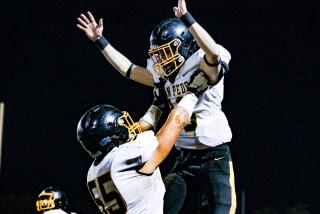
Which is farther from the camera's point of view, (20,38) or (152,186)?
(20,38)

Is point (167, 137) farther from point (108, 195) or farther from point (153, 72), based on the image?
point (153, 72)

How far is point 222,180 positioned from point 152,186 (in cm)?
72

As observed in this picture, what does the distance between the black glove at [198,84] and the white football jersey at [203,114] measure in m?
0.27

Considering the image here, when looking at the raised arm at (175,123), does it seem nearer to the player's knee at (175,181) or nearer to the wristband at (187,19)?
the wristband at (187,19)

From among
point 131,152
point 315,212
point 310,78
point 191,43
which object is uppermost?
point 191,43

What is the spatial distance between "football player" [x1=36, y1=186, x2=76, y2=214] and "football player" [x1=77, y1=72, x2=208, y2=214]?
376 cm

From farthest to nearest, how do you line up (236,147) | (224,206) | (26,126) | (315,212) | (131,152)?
(26,126)
(236,147)
(315,212)
(224,206)
(131,152)

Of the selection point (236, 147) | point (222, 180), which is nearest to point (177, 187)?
point (222, 180)

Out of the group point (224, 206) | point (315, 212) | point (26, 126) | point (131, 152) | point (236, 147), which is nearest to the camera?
point (131, 152)

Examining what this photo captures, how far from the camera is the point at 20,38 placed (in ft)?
32.9

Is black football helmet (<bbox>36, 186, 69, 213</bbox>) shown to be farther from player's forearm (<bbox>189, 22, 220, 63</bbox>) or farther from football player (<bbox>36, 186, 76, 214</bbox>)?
player's forearm (<bbox>189, 22, 220, 63</bbox>)

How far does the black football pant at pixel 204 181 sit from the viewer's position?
3.93 m

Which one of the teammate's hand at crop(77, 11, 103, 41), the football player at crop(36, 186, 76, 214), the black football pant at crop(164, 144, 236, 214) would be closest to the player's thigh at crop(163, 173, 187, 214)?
the black football pant at crop(164, 144, 236, 214)

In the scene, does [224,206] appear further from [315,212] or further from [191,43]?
[315,212]
